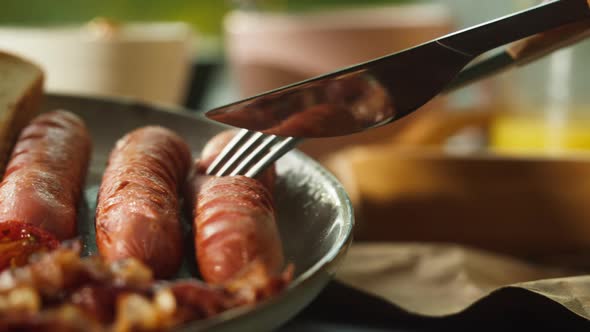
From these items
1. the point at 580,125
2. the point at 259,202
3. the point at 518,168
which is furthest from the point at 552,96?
the point at 259,202

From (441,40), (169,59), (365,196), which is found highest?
(441,40)

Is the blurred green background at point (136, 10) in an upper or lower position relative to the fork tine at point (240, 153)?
lower

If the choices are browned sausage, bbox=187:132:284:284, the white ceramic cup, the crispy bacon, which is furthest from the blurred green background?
the crispy bacon

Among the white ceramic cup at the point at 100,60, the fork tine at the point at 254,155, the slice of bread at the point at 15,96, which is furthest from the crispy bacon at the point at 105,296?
the white ceramic cup at the point at 100,60

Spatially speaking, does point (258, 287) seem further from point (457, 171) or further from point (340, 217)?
point (457, 171)

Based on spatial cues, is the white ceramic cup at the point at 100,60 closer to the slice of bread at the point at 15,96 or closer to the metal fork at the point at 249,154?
the slice of bread at the point at 15,96

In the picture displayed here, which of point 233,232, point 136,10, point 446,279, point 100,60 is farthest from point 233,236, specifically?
point 136,10

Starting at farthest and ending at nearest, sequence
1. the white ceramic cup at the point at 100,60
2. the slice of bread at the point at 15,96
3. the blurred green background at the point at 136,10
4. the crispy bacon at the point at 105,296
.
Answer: the blurred green background at the point at 136,10 → the white ceramic cup at the point at 100,60 → the slice of bread at the point at 15,96 → the crispy bacon at the point at 105,296
